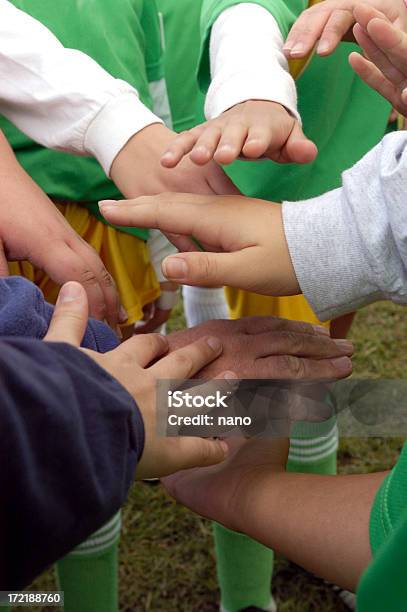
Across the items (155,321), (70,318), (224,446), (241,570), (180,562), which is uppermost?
(70,318)

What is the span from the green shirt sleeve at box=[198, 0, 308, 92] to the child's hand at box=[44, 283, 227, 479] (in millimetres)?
406

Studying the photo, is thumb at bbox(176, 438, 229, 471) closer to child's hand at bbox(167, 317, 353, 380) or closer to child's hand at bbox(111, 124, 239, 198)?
child's hand at bbox(167, 317, 353, 380)

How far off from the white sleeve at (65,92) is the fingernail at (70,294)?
0.24 meters

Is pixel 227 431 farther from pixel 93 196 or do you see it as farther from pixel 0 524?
pixel 93 196

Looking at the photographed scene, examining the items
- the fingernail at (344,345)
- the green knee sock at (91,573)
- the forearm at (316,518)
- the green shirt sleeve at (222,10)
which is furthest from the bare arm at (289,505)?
the green shirt sleeve at (222,10)

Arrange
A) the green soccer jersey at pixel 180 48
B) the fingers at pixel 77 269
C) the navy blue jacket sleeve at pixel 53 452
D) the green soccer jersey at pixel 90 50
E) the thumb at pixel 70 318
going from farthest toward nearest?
the green soccer jersey at pixel 180 48
the green soccer jersey at pixel 90 50
the fingers at pixel 77 269
the thumb at pixel 70 318
the navy blue jacket sleeve at pixel 53 452

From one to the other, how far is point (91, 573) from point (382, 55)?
2.49 feet

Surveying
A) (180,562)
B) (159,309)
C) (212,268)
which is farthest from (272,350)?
(180,562)

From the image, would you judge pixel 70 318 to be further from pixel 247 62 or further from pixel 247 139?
pixel 247 62

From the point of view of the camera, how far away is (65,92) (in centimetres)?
82

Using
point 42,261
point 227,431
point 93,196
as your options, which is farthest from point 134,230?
point 227,431

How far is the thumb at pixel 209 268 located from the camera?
65cm

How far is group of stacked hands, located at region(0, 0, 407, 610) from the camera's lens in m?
0.46

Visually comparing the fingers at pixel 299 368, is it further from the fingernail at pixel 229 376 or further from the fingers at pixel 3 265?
the fingers at pixel 3 265
